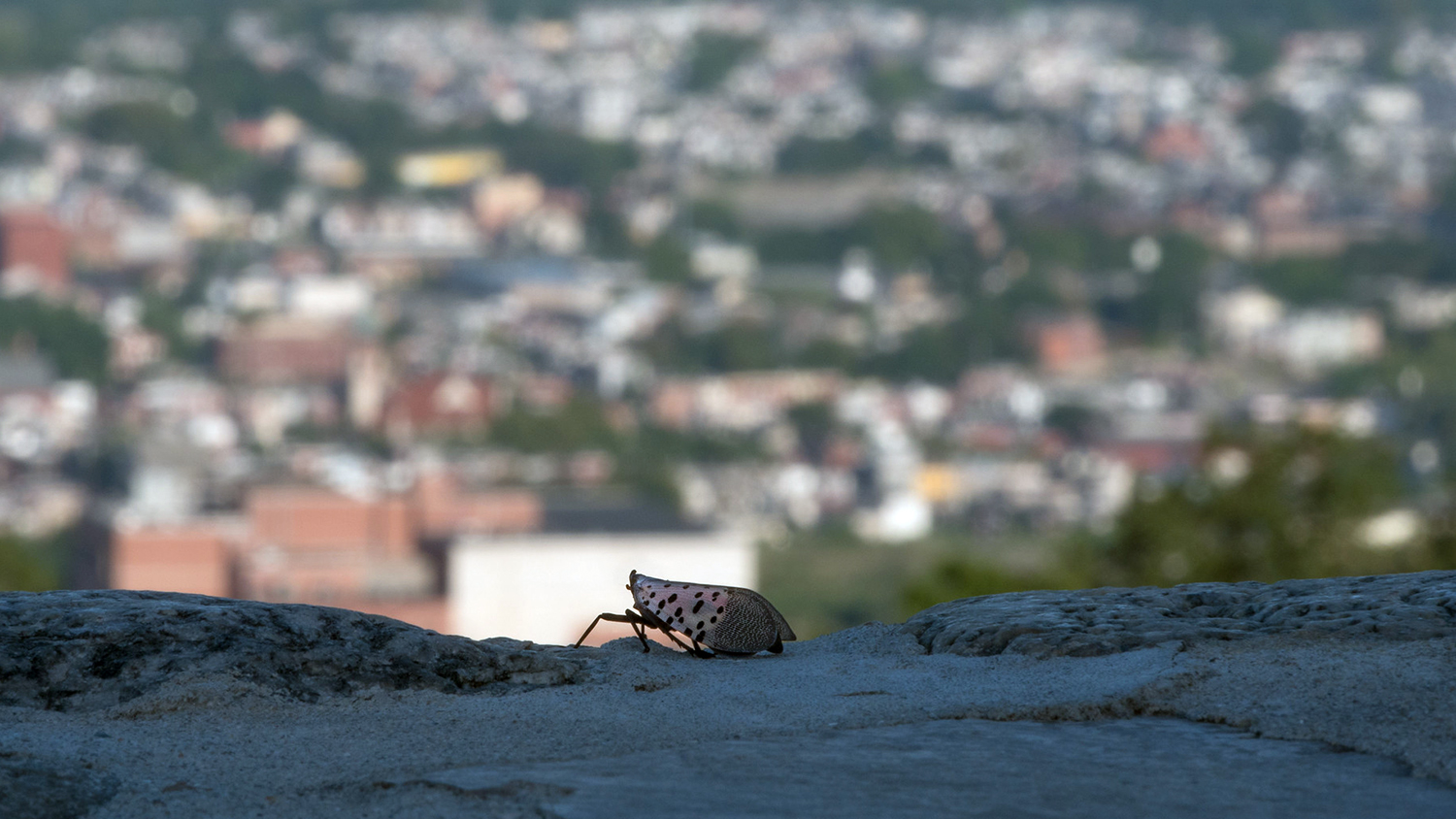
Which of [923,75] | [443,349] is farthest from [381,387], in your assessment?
[923,75]

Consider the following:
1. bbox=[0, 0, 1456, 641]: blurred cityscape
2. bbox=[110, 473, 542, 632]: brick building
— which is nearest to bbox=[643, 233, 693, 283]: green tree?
bbox=[0, 0, 1456, 641]: blurred cityscape

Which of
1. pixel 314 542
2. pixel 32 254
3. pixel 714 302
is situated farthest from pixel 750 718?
pixel 32 254

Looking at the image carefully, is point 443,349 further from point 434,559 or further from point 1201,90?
point 1201,90

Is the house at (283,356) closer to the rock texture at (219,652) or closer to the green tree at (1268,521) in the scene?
the green tree at (1268,521)

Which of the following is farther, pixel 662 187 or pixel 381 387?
pixel 662 187

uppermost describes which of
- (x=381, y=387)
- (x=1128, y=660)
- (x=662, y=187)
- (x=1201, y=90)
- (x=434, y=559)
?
(x=1201, y=90)

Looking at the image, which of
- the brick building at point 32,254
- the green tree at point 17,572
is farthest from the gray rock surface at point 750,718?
the brick building at point 32,254

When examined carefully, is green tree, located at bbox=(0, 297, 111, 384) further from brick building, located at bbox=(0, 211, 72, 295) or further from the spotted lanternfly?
the spotted lanternfly

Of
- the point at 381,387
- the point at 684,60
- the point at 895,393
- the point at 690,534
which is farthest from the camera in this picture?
the point at 684,60
